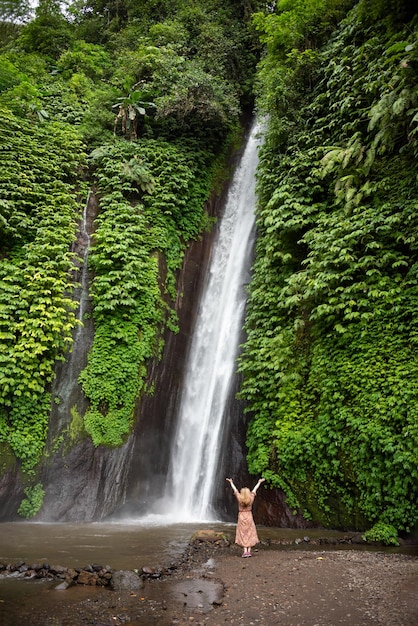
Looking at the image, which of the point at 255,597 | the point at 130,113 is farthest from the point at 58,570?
the point at 130,113

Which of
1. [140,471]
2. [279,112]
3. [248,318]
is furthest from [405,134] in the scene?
[140,471]

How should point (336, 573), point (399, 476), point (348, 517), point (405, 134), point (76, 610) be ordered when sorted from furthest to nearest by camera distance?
point (405, 134)
point (348, 517)
point (399, 476)
point (336, 573)
point (76, 610)

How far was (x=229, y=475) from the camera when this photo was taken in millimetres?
10992

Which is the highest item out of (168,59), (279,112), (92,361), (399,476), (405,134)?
(168,59)

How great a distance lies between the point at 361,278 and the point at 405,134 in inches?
152

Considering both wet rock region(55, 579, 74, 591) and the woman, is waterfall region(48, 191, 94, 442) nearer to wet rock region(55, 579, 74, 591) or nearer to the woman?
the woman

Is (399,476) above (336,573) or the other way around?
above

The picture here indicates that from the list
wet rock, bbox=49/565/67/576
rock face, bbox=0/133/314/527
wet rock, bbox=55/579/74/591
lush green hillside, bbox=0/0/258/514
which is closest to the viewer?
wet rock, bbox=55/579/74/591

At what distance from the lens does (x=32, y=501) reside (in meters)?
10.2

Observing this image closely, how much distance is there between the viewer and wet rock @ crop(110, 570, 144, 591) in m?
5.27

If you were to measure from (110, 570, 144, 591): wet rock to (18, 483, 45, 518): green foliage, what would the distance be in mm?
5594

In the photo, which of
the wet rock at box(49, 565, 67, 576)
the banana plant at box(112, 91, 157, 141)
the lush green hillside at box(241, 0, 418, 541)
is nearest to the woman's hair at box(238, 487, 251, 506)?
the lush green hillside at box(241, 0, 418, 541)

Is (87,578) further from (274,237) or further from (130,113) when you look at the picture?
(130,113)

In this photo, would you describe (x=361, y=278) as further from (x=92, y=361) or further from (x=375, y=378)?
(x=92, y=361)
